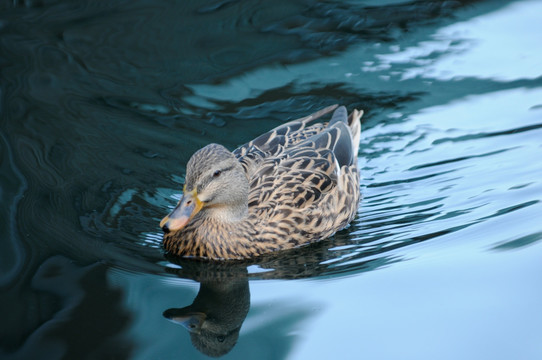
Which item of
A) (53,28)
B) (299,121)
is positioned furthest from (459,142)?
(53,28)

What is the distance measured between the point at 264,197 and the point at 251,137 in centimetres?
189

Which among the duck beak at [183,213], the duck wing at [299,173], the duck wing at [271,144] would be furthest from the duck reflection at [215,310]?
the duck wing at [271,144]

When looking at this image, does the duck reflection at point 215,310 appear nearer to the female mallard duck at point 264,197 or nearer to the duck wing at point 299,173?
the female mallard duck at point 264,197

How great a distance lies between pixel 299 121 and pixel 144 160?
4.98 ft

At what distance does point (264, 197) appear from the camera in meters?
6.35

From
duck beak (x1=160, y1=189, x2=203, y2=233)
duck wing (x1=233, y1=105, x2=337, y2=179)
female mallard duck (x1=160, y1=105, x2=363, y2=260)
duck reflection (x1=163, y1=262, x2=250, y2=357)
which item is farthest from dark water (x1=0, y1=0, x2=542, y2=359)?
duck wing (x1=233, y1=105, x2=337, y2=179)

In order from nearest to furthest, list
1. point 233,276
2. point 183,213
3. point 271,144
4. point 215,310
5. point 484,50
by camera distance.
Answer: point 215,310 → point 183,213 → point 233,276 → point 271,144 → point 484,50

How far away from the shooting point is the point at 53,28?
895 cm

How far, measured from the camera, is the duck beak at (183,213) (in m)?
5.42

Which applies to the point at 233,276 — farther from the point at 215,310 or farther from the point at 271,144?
the point at 271,144

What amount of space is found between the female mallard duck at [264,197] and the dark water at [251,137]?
0.17 m

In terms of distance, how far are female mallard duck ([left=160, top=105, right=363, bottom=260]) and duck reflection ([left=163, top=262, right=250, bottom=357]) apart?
0.93ft

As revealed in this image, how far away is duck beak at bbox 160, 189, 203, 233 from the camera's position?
5422 millimetres

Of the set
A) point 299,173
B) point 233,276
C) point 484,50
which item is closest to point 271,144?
point 299,173
